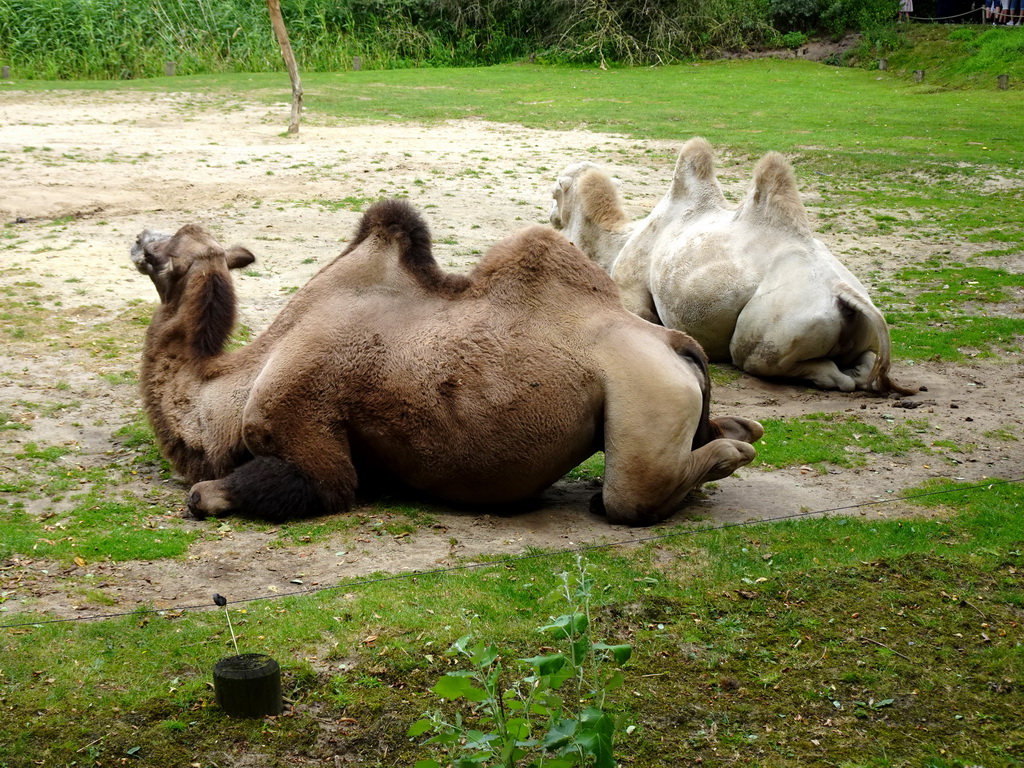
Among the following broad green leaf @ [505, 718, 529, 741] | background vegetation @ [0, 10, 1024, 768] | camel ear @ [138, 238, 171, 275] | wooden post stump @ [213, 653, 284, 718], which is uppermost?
camel ear @ [138, 238, 171, 275]

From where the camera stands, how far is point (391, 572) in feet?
16.7

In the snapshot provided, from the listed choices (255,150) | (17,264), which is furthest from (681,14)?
(17,264)

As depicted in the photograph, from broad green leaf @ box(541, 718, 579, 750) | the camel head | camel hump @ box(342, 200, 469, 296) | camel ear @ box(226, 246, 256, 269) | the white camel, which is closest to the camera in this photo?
broad green leaf @ box(541, 718, 579, 750)

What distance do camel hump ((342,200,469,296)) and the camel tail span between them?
346 cm

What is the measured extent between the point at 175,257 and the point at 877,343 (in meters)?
4.97

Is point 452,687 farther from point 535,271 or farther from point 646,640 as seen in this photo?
point 535,271

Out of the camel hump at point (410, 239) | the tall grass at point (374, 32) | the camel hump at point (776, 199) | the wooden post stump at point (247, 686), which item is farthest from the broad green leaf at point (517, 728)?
the tall grass at point (374, 32)

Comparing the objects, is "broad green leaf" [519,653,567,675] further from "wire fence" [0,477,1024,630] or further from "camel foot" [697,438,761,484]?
"camel foot" [697,438,761,484]

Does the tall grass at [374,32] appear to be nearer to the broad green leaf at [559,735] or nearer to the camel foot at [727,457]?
the camel foot at [727,457]

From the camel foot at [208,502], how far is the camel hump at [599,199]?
543 centimetres

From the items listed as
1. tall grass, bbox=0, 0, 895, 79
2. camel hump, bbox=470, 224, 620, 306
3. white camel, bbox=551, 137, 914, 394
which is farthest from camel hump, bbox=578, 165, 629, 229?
tall grass, bbox=0, 0, 895, 79


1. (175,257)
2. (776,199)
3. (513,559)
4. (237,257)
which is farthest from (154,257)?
(776,199)

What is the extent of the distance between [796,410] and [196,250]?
4364mm

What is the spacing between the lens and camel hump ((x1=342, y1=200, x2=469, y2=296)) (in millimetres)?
6230
